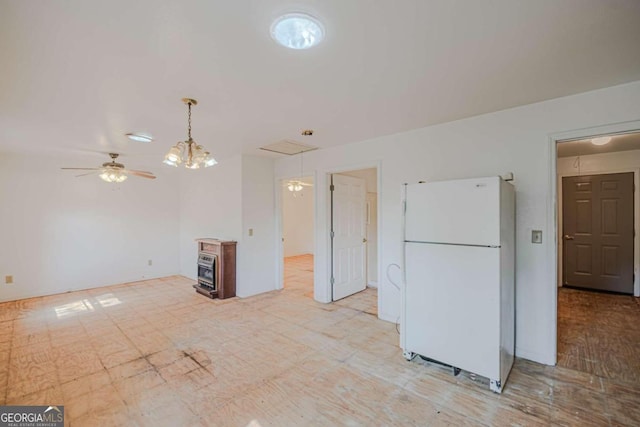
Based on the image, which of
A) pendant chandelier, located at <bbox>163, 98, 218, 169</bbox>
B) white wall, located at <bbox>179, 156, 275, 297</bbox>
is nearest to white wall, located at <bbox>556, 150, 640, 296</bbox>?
white wall, located at <bbox>179, 156, 275, 297</bbox>

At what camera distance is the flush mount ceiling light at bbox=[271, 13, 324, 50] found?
1459 millimetres

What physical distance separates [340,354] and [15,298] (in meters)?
5.51

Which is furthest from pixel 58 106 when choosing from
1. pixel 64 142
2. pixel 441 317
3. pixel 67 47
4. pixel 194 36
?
→ pixel 441 317

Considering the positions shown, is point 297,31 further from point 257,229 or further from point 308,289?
point 308,289

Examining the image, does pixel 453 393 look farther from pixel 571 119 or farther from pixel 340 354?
pixel 571 119

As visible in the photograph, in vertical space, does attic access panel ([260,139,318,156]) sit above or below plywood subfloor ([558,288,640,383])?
above

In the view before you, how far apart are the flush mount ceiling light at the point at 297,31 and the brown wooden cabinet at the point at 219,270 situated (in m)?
3.56

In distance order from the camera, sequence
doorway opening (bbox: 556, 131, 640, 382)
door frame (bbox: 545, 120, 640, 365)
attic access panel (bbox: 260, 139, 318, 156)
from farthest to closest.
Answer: attic access panel (bbox: 260, 139, 318, 156) → doorway opening (bbox: 556, 131, 640, 382) → door frame (bbox: 545, 120, 640, 365)

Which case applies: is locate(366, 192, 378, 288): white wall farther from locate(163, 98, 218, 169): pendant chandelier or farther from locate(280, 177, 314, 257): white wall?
locate(280, 177, 314, 257): white wall

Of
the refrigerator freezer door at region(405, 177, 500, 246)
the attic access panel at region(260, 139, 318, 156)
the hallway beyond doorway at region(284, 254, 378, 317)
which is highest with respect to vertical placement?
the attic access panel at region(260, 139, 318, 156)

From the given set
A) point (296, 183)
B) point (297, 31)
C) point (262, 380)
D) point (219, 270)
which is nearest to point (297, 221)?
point (296, 183)

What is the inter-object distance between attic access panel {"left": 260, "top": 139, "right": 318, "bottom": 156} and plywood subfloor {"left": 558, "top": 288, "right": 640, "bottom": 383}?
3.78 m

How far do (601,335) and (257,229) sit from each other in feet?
15.5

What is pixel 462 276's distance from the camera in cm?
229
